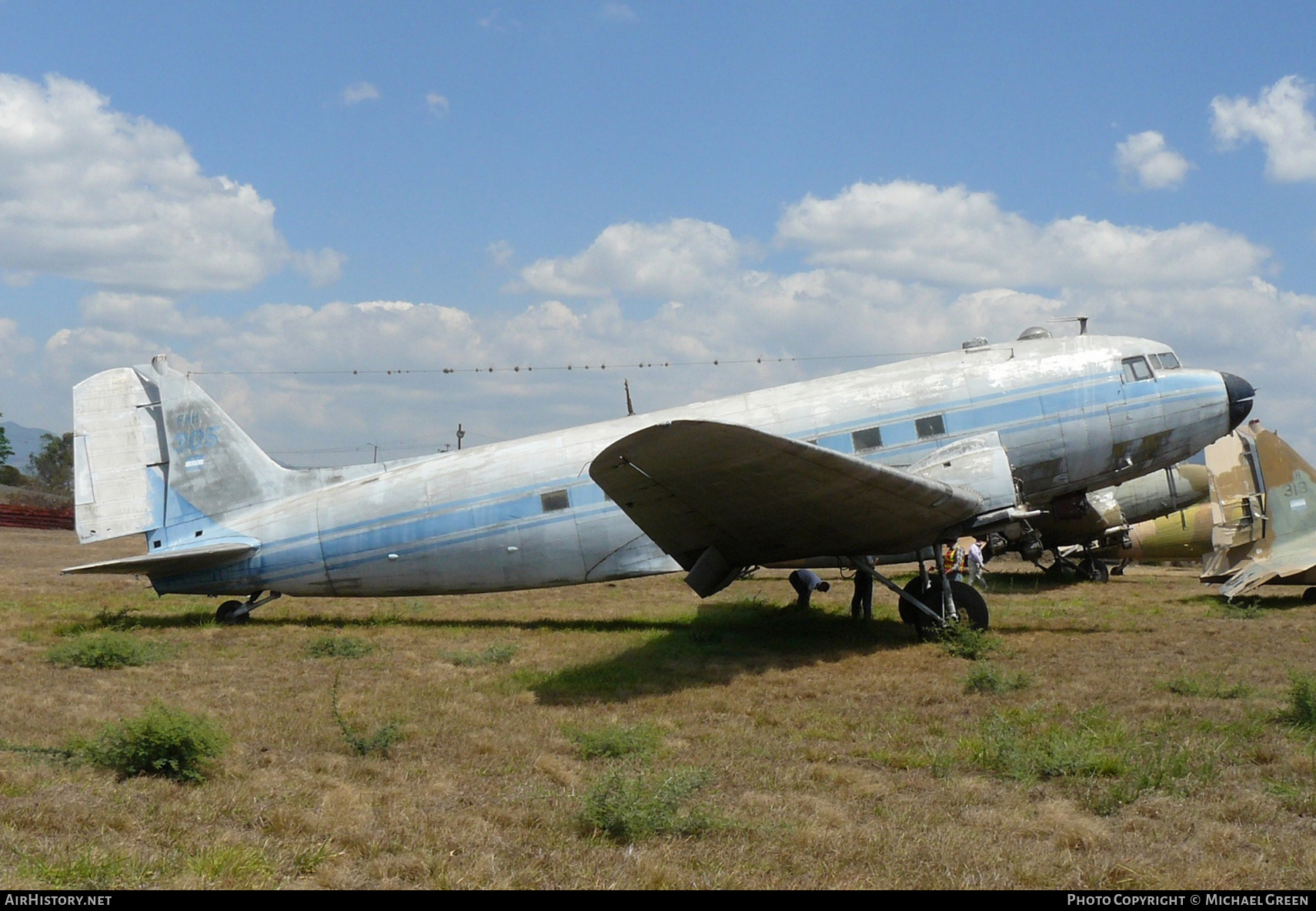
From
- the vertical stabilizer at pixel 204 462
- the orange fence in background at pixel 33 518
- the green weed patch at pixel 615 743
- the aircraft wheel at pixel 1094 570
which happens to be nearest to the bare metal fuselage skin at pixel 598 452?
the vertical stabilizer at pixel 204 462

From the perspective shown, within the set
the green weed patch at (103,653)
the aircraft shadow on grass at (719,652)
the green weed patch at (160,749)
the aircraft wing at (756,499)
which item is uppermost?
the aircraft wing at (756,499)

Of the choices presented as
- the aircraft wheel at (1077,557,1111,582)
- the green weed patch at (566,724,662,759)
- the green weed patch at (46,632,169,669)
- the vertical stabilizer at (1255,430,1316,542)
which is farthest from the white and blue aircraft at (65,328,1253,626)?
the aircraft wheel at (1077,557,1111,582)

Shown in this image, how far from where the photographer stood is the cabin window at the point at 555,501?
46.6ft

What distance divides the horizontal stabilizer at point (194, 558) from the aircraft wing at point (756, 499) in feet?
23.2

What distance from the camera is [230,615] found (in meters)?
15.1

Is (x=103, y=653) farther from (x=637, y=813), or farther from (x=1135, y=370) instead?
(x=1135, y=370)

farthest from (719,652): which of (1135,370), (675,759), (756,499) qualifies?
(1135,370)

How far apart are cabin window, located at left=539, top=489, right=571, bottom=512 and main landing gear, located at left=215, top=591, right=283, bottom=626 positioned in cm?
463

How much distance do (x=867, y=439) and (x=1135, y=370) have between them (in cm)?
404

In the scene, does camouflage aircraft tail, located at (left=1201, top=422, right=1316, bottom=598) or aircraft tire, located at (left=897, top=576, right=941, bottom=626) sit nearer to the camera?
aircraft tire, located at (left=897, top=576, right=941, bottom=626)

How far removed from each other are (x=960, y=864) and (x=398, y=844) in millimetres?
3029

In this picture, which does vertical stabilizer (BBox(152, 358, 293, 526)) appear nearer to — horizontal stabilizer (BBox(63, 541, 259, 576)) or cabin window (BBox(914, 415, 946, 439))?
horizontal stabilizer (BBox(63, 541, 259, 576))

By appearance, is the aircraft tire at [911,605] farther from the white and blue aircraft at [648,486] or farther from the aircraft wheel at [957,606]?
the white and blue aircraft at [648,486]

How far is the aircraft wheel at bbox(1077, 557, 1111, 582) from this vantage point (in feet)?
80.1
